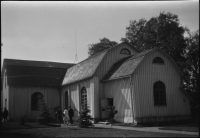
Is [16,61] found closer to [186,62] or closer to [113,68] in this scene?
[113,68]

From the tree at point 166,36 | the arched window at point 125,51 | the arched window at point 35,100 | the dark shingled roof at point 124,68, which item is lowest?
the arched window at point 35,100

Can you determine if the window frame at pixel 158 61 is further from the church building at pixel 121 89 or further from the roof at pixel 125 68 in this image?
the roof at pixel 125 68

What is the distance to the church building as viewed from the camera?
2067 centimetres

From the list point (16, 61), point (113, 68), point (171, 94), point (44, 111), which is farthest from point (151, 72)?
point (16, 61)

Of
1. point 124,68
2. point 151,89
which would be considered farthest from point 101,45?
point 151,89

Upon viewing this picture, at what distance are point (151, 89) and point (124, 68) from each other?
3.28 metres

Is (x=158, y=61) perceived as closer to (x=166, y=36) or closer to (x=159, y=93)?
(x=159, y=93)

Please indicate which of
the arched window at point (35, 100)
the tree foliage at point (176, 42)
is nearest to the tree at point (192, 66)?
the tree foliage at point (176, 42)

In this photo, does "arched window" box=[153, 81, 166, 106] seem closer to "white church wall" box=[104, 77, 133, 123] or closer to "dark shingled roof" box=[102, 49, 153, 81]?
"white church wall" box=[104, 77, 133, 123]

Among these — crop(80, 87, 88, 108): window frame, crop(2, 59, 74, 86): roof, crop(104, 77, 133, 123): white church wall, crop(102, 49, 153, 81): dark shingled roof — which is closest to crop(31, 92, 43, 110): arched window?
crop(2, 59, 74, 86): roof

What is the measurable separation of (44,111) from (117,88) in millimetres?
7574

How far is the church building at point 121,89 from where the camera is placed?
20672 mm

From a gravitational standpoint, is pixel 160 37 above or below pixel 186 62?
above

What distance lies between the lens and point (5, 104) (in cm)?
3281
